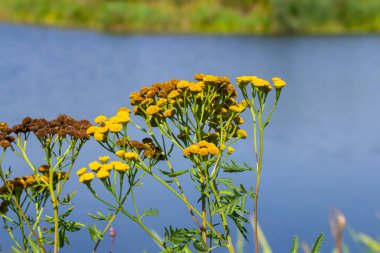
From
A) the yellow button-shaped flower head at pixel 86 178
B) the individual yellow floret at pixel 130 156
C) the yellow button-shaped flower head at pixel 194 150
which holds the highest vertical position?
the yellow button-shaped flower head at pixel 194 150

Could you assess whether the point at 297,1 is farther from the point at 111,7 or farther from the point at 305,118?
the point at 305,118

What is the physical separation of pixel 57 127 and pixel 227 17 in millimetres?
25176

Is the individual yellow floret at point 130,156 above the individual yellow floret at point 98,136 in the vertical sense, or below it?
below

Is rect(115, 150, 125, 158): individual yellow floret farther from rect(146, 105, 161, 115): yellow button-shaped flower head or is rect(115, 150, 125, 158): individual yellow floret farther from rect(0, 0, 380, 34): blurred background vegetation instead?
rect(0, 0, 380, 34): blurred background vegetation

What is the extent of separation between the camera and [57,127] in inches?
105

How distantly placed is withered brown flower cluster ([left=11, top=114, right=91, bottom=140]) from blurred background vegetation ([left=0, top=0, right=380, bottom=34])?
22.7 metres

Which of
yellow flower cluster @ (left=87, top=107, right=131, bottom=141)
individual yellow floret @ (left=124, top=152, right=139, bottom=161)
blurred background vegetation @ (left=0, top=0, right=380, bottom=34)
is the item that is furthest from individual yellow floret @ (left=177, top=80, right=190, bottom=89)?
blurred background vegetation @ (left=0, top=0, right=380, bottom=34)

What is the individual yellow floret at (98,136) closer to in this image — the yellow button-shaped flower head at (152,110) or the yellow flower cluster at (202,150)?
the yellow button-shaped flower head at (152,110)

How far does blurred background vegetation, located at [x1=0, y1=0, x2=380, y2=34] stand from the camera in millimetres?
25656

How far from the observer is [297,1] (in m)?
25.7

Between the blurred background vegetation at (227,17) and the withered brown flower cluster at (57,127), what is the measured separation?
22690 mm

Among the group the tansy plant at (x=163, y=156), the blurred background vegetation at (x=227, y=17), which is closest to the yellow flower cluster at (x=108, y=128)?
the tansy plant at (x=163, y=156)

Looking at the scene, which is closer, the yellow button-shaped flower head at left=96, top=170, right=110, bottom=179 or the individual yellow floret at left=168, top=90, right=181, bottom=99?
the yellow button-shaped flower head at left=96, top=170, right=110, bottom=179

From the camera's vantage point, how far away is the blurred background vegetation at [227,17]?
25.7 m
